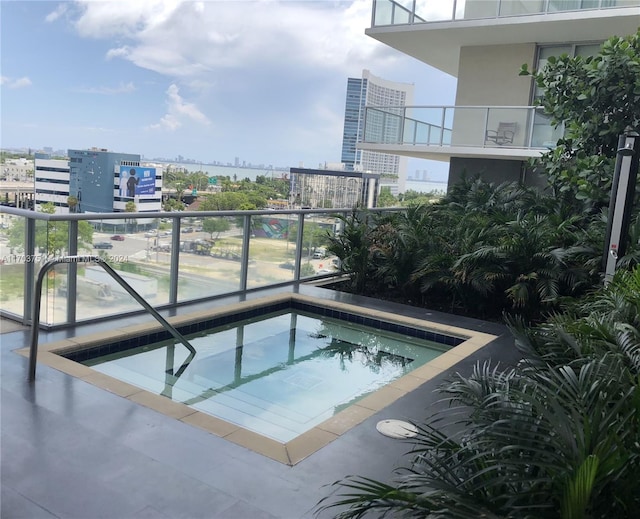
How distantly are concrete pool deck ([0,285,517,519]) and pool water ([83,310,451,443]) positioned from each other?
0.82 meters

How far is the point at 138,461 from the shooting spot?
318cm

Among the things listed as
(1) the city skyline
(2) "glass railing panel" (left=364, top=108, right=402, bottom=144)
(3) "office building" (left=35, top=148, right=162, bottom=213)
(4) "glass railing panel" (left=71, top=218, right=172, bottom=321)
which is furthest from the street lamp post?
(1) the city skyline

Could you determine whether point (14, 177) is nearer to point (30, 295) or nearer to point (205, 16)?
point (30, 295)

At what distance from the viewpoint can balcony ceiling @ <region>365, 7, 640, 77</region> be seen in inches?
461

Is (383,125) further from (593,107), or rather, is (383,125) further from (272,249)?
(593,107)

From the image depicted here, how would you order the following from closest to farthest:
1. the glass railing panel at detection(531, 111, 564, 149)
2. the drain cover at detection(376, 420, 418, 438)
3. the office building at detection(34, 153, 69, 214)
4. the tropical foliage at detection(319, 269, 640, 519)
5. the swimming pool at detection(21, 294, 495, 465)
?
the tropical foliage at detection(319, 269, 640, 519)
the drain cover at detection(376, 420, 418, 438)
the swimming pool at detection(21, 294, 495, 465)
the glass railing panel at detection(531, 111, 564, 149)
the office building at detection(34, 153, 69, 214)

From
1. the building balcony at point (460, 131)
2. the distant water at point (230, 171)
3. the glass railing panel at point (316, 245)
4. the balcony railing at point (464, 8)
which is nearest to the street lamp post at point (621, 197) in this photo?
the glass railing panel at point (316, 245)

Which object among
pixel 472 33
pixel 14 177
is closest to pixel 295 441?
pixel 472 33

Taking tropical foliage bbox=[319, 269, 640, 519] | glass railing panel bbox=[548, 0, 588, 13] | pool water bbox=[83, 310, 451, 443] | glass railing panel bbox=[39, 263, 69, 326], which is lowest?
pool water bbox=[83, 310, 451, 443]

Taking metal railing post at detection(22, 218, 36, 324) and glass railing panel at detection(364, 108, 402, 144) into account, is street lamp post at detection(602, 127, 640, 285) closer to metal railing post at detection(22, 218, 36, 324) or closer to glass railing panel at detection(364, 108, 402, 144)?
metal railing post at detection(22, 218, 36, 324)

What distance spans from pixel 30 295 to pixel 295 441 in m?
3.17

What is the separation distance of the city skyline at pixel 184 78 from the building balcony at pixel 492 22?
76.7ft

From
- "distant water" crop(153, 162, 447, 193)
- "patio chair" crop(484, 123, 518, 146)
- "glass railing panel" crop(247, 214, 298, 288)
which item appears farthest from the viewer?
"distant water" crop(153, 162, 447, 193)

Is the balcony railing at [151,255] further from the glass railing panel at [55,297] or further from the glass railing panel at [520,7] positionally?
the glass railing panel at [520,7]
